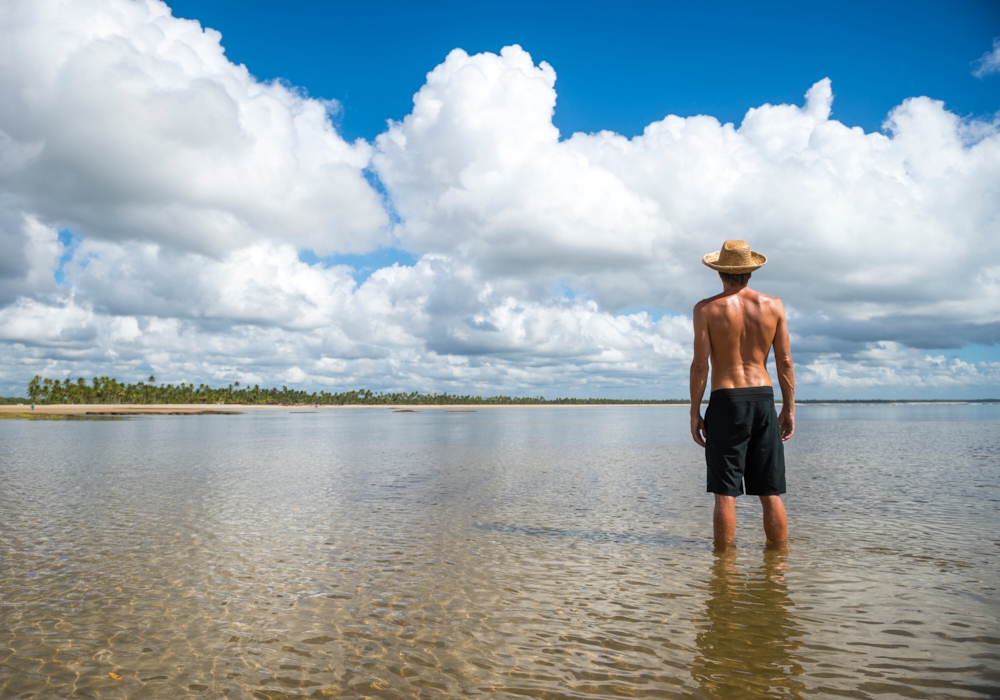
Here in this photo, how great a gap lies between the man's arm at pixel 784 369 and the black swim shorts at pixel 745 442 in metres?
0.33

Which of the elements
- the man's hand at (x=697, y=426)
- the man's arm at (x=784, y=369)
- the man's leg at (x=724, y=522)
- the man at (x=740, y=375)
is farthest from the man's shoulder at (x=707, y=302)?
the man's leg at (x=724, y=522)

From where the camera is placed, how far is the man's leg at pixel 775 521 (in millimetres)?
8297

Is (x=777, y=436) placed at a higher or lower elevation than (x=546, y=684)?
higher

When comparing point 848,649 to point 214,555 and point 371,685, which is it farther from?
point 214,555

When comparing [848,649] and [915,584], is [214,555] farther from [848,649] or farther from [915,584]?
[915,584]

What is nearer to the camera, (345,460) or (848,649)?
(848,649)

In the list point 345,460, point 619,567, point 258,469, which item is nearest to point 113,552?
point 619,567

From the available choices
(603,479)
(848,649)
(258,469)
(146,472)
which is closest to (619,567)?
(848,649)

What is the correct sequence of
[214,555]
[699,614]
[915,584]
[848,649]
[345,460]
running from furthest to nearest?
[345,460] < [214,555] < [915,584] < [699,614] < [848,649]

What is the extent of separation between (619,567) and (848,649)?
3142 mm

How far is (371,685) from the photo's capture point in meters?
4.57

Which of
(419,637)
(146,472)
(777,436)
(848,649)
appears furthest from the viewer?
(146,472)

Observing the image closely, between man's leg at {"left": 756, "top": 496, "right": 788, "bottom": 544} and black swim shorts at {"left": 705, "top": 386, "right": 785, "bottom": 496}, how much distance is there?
576 mm

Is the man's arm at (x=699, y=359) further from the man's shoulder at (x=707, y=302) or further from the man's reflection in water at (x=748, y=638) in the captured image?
the man's reflection in water at (x=748, y=638)
